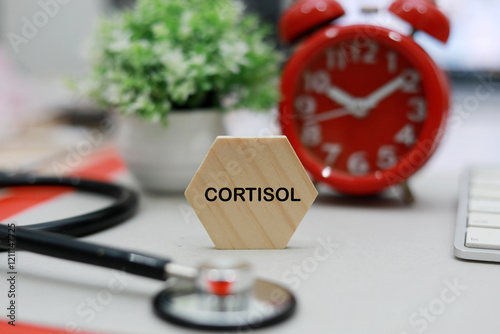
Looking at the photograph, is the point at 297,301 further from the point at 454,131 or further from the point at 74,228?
the point at 454,131

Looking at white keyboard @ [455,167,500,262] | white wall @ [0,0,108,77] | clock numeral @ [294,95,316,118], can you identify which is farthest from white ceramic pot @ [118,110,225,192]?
white wall @ [0,0,108,77]

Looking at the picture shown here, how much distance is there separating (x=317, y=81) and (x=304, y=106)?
0.15ft

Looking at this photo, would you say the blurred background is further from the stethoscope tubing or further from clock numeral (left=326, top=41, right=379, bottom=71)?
the stethoscope tubing

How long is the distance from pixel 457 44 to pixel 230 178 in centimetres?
115

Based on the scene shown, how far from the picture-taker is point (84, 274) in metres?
0.59

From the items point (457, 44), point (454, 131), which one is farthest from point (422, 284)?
point (454, 131)

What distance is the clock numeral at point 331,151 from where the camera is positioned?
927 mm

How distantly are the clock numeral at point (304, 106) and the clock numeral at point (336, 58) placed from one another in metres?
0.06

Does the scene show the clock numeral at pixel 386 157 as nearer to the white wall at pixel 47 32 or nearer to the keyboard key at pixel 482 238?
the keyboard key at pixel 482 238

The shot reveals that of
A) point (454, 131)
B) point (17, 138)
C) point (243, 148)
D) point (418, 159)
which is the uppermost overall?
point (243, 148)

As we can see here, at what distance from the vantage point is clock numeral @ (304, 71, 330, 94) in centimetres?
93

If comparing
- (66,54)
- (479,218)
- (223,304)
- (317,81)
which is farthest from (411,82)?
(66,54)

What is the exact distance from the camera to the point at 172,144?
892 millimetres

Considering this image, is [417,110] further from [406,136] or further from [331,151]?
[331,151]
